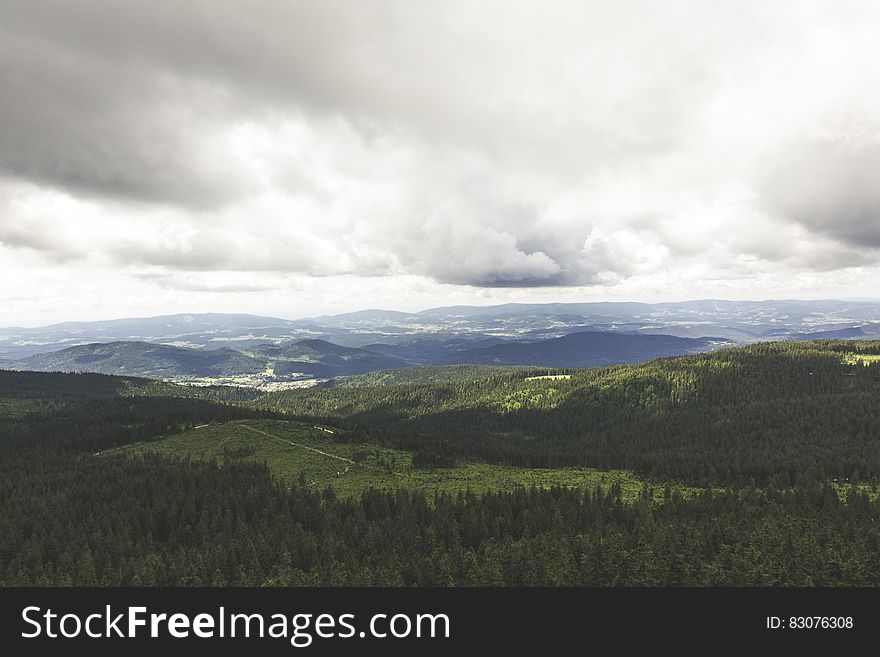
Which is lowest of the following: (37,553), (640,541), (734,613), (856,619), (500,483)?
(500,483)

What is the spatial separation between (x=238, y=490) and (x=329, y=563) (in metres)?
68.8

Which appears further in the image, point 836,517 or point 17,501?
point 17,501

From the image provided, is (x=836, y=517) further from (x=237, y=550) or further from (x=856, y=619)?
(x=237, y=550)

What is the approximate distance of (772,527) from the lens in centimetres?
8875

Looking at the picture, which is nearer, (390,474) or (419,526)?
(419,526)

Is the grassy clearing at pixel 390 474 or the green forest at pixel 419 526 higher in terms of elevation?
the green forest at pixel 419 526

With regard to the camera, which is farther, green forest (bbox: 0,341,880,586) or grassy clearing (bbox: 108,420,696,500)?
grassy clearing (bbox: 108,420,696,500)

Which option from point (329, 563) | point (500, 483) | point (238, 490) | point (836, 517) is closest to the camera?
point (329, 563)

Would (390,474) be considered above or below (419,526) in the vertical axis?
below

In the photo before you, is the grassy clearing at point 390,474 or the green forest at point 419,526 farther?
the grassy clearing at point 390,474

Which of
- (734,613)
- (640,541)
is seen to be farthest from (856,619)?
(640,541)

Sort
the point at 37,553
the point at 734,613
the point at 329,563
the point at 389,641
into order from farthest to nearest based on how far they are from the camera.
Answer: the point at 37,553, the point at 329,563, the point at 734,613, the point at 389,641

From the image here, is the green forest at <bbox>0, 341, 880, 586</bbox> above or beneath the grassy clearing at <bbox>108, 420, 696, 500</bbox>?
above

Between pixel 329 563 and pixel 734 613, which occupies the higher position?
pixel 734 613
